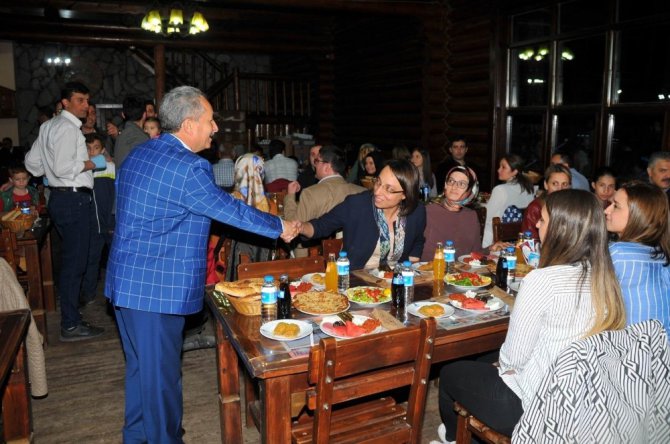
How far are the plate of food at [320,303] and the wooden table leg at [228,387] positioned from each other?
48cm

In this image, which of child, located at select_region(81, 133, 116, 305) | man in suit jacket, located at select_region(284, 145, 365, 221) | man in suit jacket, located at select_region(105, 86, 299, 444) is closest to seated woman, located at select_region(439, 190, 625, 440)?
man in suit jacket, located at select_region(105, 86, 299, 444)

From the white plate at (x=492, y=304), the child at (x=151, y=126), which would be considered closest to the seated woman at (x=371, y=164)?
→ the child at (x=151, y=126)

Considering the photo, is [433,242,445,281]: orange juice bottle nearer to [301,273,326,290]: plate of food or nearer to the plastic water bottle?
[301,273,326,290]: plate of food

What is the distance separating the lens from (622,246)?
267cm

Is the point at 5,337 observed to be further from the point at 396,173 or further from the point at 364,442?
the point at 396,173

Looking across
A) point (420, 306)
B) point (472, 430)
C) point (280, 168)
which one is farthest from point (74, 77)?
point (472, 430)

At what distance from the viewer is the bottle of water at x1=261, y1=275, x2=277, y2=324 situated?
2.62 meters

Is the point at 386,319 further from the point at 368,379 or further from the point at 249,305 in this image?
the point at 249,305

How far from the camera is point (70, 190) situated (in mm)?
4910

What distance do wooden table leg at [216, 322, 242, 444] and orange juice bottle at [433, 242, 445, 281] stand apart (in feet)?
4.31

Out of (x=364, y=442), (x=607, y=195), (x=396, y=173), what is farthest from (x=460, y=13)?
(x=364, y=442)

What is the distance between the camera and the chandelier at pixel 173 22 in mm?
8656

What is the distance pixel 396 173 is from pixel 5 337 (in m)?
2.46

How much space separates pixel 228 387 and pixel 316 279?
0.80 meters
